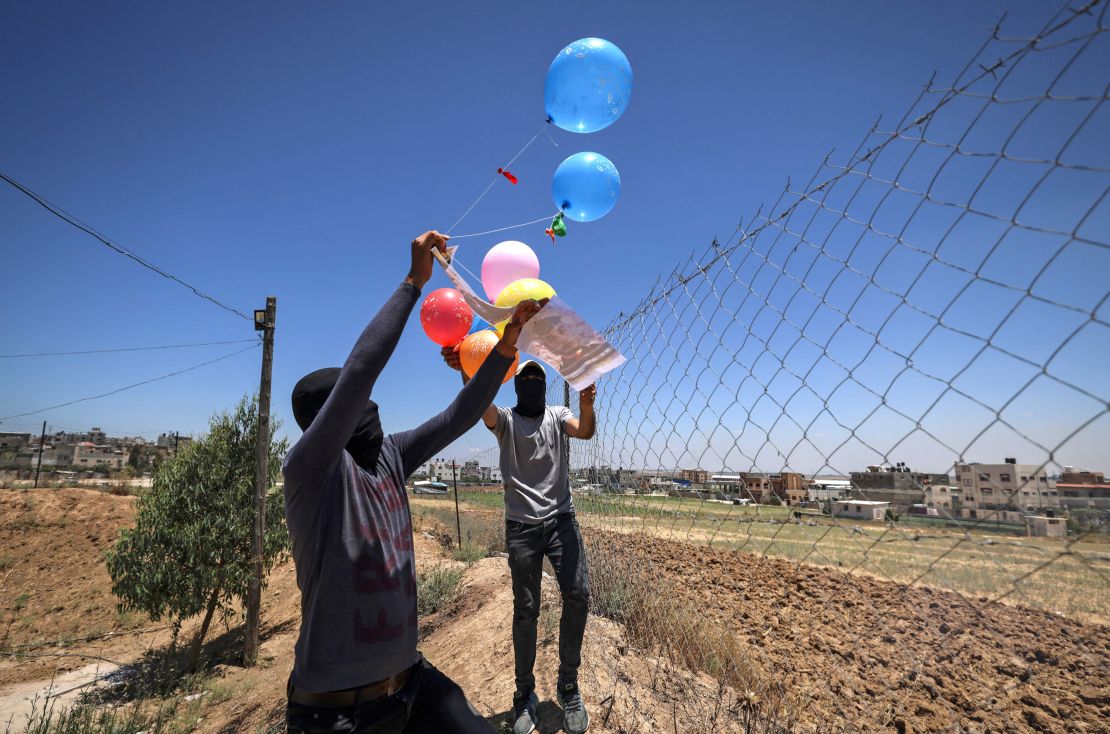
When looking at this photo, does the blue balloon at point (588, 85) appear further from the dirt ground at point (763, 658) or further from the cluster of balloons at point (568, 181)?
the dirt ground at point (763, 658)

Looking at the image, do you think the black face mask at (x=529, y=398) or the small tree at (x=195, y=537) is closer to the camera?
the black face mask at (x=529, y=398)

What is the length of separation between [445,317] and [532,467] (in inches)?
41.3

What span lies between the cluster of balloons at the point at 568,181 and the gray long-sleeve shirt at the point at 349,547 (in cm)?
142

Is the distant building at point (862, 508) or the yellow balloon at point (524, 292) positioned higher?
the yellow balloon at point (524, 292)

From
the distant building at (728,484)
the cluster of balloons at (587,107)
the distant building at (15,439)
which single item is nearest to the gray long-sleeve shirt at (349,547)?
the distant building at (728,484)

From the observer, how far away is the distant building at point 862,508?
5.54ft

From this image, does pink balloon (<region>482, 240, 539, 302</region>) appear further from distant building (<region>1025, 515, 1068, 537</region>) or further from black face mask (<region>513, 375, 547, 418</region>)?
distant building (<region>1025, 515, 1068, 537</region>)

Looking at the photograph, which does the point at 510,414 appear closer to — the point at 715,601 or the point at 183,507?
the point at 715,601

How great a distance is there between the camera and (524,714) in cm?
264

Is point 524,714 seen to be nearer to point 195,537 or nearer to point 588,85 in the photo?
point 588,85

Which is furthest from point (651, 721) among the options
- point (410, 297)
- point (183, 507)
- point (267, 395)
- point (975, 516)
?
point (183, 507)

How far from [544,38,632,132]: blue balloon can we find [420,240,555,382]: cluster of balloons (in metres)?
0.85

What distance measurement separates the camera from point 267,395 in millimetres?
7613

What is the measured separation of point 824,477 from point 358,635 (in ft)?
5.58
